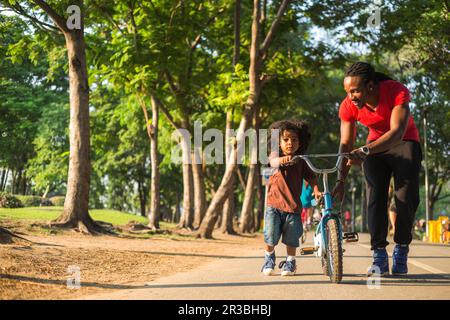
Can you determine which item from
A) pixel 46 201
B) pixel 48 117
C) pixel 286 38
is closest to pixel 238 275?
pixel 286 38

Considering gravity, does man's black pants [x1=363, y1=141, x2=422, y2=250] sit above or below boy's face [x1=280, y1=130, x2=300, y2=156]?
below

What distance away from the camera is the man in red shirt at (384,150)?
630 cm

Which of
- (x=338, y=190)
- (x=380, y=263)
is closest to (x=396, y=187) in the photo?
(x=338, y=190)

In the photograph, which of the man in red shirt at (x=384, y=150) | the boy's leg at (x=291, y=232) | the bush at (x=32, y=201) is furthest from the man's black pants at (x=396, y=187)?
the bush at (x=32, y=201)

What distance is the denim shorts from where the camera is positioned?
276 inches

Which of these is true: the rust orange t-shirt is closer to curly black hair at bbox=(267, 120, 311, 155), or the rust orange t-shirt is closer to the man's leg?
curly black hair at bbox=(267, 120, 311, 155)

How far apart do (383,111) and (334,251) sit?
4.94ft

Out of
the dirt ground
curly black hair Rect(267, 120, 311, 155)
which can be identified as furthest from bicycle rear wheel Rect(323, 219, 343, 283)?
the dirt ground

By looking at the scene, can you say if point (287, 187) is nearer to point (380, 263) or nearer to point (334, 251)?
point (334, 251)

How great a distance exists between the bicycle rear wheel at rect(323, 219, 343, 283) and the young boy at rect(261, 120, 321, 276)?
0.74m

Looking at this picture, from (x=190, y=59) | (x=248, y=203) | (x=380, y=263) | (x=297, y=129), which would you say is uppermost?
(x=190, y=59)

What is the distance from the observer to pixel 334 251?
608 centimetres

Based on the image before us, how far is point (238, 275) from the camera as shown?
24.8ft
